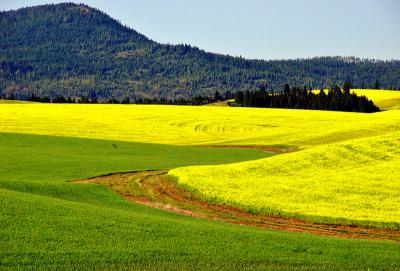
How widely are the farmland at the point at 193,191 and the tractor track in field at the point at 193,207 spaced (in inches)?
28.8

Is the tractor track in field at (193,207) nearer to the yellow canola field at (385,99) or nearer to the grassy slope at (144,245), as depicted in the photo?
the grassy slope at (144,245)

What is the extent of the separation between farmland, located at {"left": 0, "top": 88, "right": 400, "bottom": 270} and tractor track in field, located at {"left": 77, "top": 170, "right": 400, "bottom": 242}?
0.73 meters

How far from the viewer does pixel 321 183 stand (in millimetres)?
35219

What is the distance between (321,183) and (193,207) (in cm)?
926

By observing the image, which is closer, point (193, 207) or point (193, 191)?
point (193, 207)

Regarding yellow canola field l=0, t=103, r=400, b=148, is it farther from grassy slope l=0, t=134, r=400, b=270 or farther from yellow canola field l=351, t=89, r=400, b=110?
yellow canola field l=351, t=89, r=400, b=110

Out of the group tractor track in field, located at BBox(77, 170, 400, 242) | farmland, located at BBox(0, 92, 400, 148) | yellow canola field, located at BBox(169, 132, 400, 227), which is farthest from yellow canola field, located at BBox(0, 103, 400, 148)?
tractor track in field, located at BBox(77, 170, 400, 242)

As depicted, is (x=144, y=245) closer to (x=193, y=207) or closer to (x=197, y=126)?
(x=193, y=207)

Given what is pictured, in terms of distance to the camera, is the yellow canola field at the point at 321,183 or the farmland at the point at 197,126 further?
the farmland at the point at 197,126

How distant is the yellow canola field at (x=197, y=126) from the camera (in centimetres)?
6922

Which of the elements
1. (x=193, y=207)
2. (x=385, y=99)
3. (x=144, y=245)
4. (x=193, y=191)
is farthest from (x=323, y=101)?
(x=144, y=245)

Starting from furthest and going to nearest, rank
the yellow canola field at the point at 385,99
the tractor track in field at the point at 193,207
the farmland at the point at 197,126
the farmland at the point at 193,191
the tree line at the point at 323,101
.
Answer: the yellow canola field at the point at 385,99 < the tree line at the point at 323,101 < the farmland at the point at 197,126 < the tractor track in field at the point at 193,207 < the farmland at the point at 193,191

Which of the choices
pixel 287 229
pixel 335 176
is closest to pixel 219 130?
pixel 335 176

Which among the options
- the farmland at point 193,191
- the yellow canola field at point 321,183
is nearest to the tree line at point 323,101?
the farmland at point 193,191
